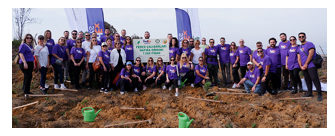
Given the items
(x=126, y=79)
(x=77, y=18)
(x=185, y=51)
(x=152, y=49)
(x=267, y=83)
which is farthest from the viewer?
(x=77, y=18)

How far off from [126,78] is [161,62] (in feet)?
4.54

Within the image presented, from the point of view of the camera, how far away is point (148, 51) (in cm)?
884

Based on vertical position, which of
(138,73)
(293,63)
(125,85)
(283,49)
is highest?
(283,49)

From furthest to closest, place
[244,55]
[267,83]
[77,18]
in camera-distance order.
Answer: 1. [77,18]
2. [244,55]
3. [267,83]

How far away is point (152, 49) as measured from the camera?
8.86 meters

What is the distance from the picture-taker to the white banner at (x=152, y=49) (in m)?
8.71

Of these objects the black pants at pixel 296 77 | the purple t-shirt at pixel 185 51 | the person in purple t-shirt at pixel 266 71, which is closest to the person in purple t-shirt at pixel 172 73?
the purple t-shirt at pixel 185 51

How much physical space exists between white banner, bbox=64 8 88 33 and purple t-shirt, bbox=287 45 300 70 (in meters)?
8.39

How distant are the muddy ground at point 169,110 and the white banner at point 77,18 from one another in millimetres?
3941

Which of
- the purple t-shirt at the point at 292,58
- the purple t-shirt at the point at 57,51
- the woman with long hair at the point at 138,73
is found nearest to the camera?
the purple t-shirt at the point at 292,58

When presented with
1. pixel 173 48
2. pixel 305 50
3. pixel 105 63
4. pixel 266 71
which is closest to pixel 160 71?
pixel 173 48

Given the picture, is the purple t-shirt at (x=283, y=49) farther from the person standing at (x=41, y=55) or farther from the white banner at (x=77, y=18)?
the white banner at (x=77, y=18)

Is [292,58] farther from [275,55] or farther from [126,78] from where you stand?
[126,78]

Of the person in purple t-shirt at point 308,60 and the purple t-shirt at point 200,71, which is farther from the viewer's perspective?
the purple t-shirt at point 200,71
